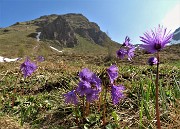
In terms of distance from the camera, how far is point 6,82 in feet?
20.0

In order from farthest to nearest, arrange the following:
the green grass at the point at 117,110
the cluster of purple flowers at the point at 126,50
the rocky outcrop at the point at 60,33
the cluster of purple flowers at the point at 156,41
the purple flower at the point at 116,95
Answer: the rocky outcrop at the point at 60,33, the cluster of purple flowers at the point at 126,50, the green grass at the point at 117,110, the purple flower at the point at 116,95, the cluster of purple flowers at the point at 156,41

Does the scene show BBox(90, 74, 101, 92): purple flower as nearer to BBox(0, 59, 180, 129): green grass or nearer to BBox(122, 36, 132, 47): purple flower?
BBox(0, 59, 180, 129): green grass

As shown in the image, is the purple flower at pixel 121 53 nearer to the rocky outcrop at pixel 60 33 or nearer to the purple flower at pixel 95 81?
the purple flower at pixel 95 81

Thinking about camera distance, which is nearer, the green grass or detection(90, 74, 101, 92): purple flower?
detection(90, 74, 101, 92): purple flower

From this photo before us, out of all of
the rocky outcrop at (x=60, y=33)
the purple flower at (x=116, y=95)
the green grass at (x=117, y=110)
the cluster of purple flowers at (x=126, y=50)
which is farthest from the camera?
the rocky outcrop at (x=60, y=33)

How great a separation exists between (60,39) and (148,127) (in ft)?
490

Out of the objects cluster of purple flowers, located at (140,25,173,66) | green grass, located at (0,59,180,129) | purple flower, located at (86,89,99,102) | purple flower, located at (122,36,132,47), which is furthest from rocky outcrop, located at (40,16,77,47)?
cluster of purple flowers, located at (140,25,173,66)

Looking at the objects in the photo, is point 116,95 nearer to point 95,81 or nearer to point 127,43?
point 95,81

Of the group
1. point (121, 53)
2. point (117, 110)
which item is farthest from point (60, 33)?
point (121, 53)

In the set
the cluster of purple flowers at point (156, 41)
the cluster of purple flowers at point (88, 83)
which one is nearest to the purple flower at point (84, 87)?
the cluster of purple flowers at point (88, 83)

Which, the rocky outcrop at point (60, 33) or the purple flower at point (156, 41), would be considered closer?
the purple flower at point (156, 41)

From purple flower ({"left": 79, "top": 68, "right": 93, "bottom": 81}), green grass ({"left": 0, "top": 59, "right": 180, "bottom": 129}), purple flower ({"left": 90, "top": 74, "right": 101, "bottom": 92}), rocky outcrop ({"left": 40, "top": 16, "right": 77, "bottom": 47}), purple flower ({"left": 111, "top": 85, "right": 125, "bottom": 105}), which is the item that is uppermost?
rocky outcrop ({"left": 40, "top": 16, "right": 77, "bottom": 47})

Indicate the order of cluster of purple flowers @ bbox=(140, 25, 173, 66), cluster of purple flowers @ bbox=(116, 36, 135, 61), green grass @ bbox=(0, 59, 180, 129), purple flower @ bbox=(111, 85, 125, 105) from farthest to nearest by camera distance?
cluster of purple flowers @ bbox=(116, 36, 135, 61), green grass @ bbox=(0, 59, 180, 129), purple flower @ bbox=(111, 85, 125, 105), cluster of purple flowers @ bbox=(140, 25, 173, 66)

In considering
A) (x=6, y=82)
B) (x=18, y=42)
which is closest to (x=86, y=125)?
(x=6, y=82)
